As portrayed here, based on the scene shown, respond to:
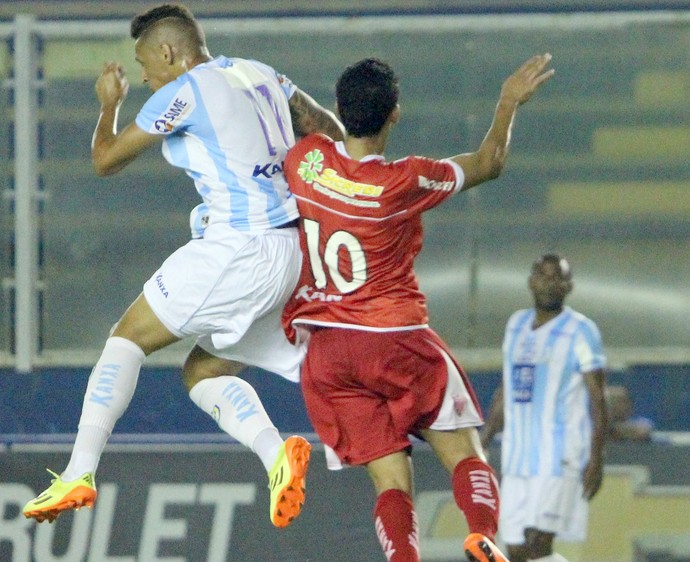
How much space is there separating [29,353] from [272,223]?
3.77 metres

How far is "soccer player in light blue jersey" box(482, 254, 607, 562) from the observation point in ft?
22.2

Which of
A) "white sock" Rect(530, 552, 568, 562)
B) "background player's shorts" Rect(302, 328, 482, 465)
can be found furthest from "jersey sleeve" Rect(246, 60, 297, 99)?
"white sock" Rect(530, 552, 568, 562)

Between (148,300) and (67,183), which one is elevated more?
(67,183)

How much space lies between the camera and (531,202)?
7883mm

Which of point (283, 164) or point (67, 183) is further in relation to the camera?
point (67, 183)

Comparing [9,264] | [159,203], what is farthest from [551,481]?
[9,264]

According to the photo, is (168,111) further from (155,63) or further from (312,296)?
(312,296)

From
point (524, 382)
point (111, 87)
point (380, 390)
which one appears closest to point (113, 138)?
point (111, 87)

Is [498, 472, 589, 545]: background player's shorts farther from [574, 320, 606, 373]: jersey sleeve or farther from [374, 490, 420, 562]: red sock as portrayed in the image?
[374, 490, 420, 562]: red sock

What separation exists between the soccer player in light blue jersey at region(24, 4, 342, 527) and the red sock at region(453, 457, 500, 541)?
0.44 meters

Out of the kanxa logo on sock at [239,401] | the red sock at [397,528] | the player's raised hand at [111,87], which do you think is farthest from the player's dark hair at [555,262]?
the player's raised hand at [111,87]

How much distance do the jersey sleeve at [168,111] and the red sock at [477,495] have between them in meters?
1.24

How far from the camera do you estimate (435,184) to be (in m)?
4.23

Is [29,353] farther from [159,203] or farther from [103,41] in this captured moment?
A: [103,41]
